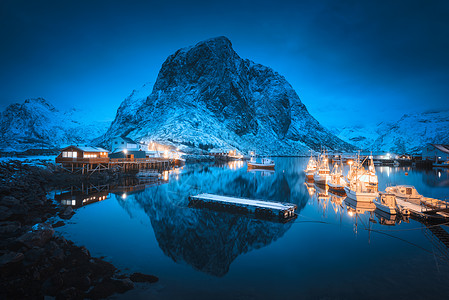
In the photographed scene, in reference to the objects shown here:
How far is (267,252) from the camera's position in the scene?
55.3ft

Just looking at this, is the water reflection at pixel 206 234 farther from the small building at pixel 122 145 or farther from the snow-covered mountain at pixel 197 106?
the snow-covered mountain at pixel 197 106

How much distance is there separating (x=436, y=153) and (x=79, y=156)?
133 m

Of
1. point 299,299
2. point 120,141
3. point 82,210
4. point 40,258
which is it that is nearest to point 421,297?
point 299,299

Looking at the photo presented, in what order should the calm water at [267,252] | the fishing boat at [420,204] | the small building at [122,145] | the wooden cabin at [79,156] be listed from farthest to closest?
the small building at [122,145] → the wooden cabin at [79,156] → the fishing boat at [420,204] → the calm water at [267,252]

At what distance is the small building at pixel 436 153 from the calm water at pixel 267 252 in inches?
4231

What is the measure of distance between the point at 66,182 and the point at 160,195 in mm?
19957

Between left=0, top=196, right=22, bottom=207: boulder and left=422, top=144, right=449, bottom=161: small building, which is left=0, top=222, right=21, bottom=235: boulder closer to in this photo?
left=0, top=196, right=22, bottom=207: boulder

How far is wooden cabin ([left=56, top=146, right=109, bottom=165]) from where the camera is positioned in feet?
160

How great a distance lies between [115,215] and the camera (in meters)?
25.3

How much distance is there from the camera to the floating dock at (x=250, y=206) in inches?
966

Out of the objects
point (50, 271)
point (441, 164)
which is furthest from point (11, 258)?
point (441, 164)

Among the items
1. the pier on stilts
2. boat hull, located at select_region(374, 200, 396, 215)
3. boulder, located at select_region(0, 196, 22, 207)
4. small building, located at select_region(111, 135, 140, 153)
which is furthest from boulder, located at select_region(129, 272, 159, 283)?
small building, located at select_region(111, 135, 140, 153)

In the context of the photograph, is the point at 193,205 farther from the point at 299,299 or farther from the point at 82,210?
the point at 299,299

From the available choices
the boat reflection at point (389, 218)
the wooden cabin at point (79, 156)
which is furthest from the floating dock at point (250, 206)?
the wooden cabin at point (79, 156)
